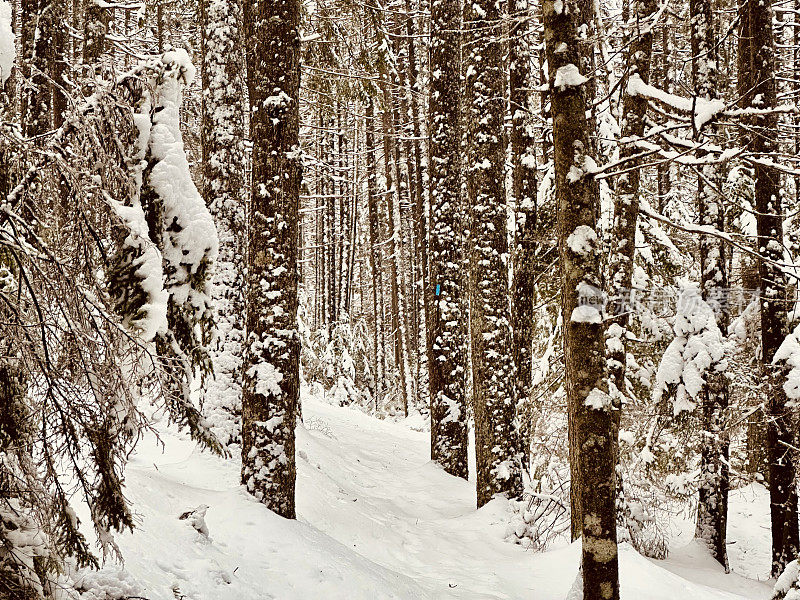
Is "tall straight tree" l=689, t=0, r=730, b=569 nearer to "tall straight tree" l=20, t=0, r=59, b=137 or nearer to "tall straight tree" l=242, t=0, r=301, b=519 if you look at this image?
"tall straight tree" l=242, t=0, r=301, b=519

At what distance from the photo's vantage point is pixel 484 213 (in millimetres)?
9219

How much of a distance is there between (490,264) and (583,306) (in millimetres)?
4321

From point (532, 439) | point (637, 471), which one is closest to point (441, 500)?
point (532, 439)

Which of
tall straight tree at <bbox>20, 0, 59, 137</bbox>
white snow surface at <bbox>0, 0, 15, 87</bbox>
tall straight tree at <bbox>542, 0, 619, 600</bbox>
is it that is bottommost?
tall straight tree at <bbox>542, 0, 619, 600</bbox>

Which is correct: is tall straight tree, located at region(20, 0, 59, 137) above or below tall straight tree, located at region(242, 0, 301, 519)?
above

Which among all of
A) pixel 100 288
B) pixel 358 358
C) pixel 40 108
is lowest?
pixel 358 358

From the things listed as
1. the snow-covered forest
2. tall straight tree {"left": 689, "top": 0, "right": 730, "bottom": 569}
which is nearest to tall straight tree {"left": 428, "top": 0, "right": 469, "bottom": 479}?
the snow-covered forest

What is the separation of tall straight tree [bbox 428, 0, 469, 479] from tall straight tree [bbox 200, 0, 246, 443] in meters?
3.65

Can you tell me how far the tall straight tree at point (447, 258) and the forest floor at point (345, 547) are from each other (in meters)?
0.78

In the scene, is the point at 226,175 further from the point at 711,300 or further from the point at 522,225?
the point at 711,300

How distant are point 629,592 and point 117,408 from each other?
4962mm

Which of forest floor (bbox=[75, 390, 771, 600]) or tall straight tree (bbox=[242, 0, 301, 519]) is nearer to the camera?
forest floor (bbox=[75, 390, 771, 600])

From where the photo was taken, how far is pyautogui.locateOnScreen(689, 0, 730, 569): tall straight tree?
9398 mm

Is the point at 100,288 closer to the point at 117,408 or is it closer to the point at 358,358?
the point at 117,408
